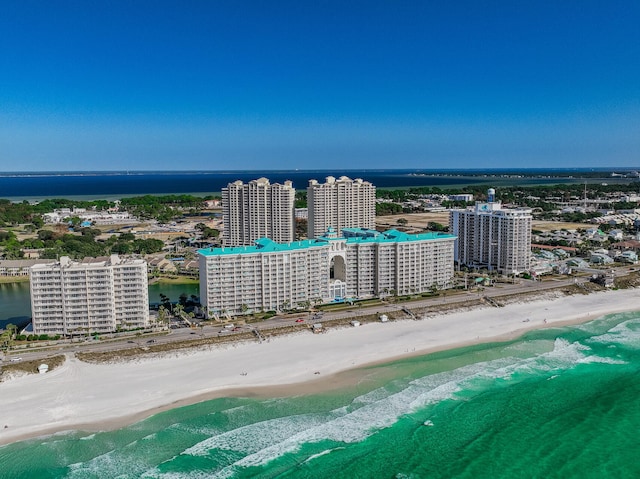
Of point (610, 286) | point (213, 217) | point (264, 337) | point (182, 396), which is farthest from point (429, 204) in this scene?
point (182, 396)

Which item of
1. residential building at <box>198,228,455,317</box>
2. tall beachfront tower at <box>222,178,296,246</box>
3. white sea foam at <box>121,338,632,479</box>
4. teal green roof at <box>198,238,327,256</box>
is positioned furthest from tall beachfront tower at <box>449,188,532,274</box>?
teal green roof at <box>198,238,327,256</box>

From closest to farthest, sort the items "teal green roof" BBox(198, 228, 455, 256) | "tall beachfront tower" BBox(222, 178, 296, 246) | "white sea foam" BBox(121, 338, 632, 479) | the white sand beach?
"white sea foam" BBox(121, 338, 632, 479), the white sand beach, "teal green roof" BBox(198, 228, 455, 256), "tall beachfront tower" BBox(222, 178, 296, 246)

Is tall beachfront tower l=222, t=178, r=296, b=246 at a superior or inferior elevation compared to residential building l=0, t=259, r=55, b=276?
superior

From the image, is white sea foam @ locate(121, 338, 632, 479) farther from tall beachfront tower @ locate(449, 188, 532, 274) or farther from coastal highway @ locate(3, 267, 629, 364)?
tall beachfront tower @ locate(449, 188, 532, 274)

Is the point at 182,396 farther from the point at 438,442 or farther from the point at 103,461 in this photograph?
the point at 438,442

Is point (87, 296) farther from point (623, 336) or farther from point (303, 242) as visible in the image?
point (623, 336)

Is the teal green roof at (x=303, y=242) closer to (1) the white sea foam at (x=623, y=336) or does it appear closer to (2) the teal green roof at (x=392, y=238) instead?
(2) the teal green roof at (x=392, y=238)

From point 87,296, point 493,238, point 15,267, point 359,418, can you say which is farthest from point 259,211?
point 359,418

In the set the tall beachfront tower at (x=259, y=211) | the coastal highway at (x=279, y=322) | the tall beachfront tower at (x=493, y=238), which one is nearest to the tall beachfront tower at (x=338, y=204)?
the tall beachfront tower at (x=259, y=211)
